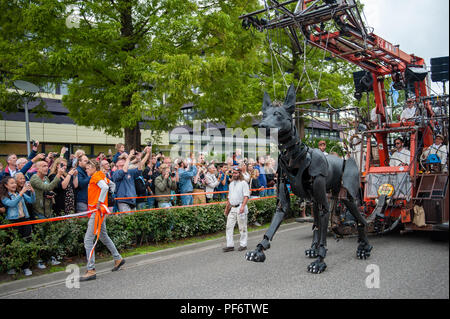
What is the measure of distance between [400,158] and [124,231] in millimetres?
6233

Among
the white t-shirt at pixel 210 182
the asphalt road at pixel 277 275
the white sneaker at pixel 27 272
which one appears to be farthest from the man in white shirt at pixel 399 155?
the white sneaker at pixel 27 272

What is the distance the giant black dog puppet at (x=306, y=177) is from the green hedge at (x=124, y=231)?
4.03 meters

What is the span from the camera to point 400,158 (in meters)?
8.28

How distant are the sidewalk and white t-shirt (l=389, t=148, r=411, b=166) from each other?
166 inches

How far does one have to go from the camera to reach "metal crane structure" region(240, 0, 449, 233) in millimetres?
5867

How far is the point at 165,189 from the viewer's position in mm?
10133

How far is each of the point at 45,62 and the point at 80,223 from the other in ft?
19.1

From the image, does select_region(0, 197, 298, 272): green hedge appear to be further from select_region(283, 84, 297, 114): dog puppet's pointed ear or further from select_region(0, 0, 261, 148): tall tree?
select_region(283, 84, 297, 114): dog puppet's pointed ear

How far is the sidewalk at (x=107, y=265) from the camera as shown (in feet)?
19.7

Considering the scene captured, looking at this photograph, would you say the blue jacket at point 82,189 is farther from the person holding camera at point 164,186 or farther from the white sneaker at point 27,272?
the person holding camera at point 164,186

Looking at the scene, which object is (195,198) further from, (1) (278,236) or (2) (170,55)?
(2) (170,55)

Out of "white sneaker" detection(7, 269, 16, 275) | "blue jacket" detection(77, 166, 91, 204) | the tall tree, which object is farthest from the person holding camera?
"white sneaker" detection(7, 269, 16, 275)

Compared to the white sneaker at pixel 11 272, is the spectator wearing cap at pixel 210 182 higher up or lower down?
higher up

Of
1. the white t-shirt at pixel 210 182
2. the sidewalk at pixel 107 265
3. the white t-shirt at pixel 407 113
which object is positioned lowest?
the sidewalk at pixel 107 265
